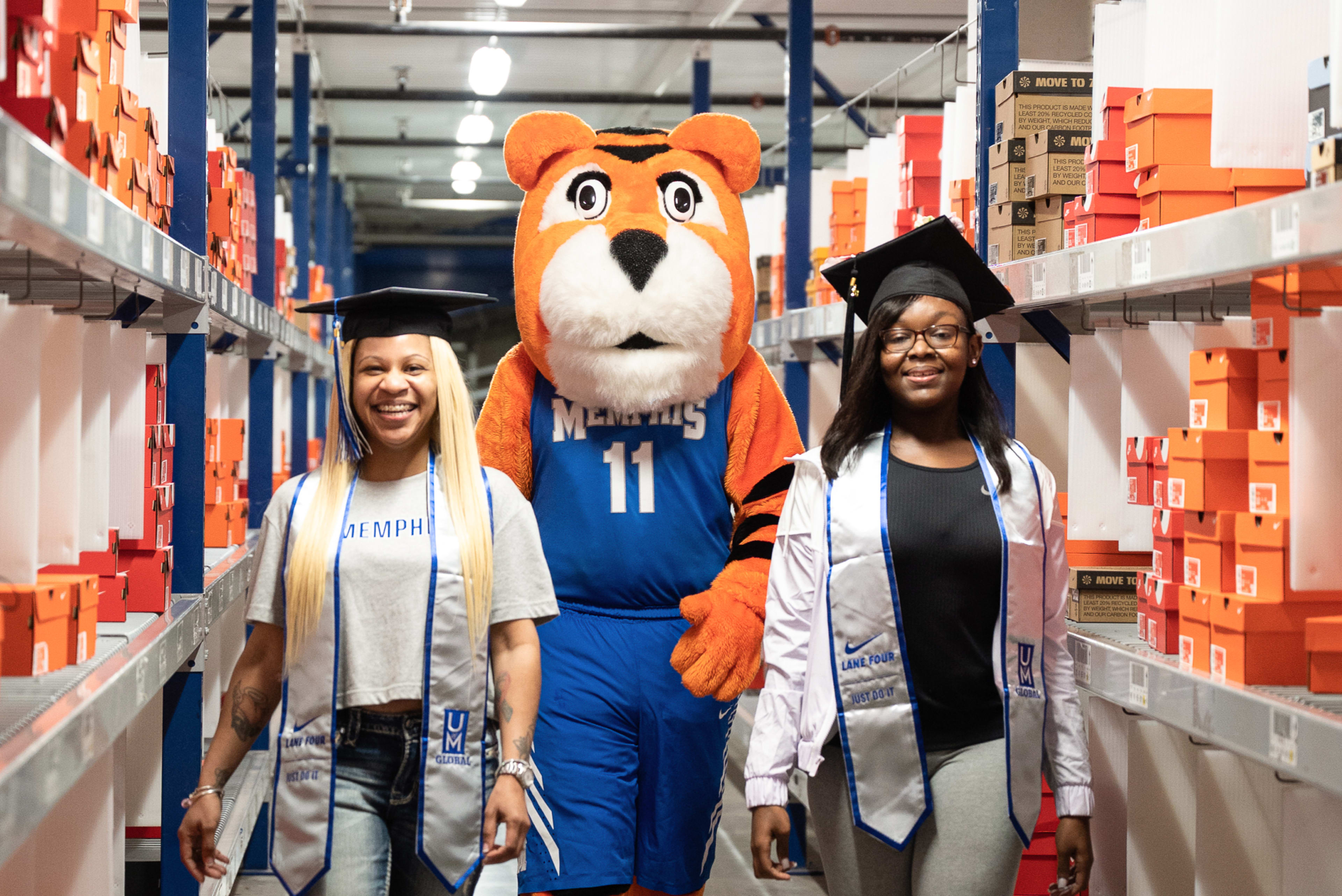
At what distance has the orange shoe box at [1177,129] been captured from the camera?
8.29 ft

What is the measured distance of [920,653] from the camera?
7.03 feet

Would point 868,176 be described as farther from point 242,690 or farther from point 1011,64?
point 242,690

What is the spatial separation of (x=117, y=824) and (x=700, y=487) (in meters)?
1.36

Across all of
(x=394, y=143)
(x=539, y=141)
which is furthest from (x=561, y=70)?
(x=539, y=141)

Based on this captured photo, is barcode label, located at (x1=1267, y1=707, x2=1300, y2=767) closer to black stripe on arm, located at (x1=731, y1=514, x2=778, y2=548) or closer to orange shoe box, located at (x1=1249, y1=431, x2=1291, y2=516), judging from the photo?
orange shoe box, located at (x1=1249, y1=431, x2=1291, y2=516)

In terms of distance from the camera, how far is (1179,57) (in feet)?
8.52

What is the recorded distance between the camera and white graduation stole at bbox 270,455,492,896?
6.82ft

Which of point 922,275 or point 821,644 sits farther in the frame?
point 922,275

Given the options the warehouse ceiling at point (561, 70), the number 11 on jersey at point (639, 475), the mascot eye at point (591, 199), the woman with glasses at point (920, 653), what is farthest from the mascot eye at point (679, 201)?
the warehouse ceiling at point (561, 70)

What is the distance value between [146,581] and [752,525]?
4.49 feet

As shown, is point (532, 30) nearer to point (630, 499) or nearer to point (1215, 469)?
point (630, 499)

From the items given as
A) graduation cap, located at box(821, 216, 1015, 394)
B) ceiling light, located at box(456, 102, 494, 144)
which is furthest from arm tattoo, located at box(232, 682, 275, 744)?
ceiling light, located at box(456, 102, 494, 144)

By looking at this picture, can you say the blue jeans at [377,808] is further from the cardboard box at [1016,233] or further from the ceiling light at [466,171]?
the ceiling light at [466,171]

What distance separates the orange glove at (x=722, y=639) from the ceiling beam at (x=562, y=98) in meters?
6.28
